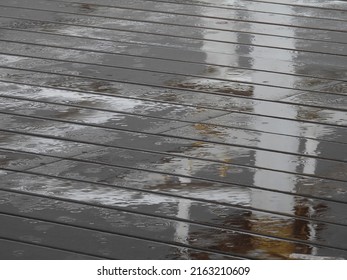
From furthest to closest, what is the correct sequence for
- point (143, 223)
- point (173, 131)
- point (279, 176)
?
point (173, 131)
point (279, 176)
point (143, 223)

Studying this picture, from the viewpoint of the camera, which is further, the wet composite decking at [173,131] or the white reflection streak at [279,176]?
the white reflection streak at [279,176]

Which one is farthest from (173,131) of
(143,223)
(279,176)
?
(143,223)

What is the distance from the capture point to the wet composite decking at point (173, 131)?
2.80m

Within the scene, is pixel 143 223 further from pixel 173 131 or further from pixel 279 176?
pixel 173 131

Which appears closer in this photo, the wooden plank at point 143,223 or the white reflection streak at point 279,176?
the wooden plank at point 143,223

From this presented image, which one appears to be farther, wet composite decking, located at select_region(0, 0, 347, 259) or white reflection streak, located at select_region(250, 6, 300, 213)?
white reflection streak, located at select_region(250, 6, 300, 213)

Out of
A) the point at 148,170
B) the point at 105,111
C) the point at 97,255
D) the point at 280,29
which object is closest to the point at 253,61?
the point at 280,29

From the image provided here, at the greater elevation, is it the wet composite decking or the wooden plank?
the wet composite decking

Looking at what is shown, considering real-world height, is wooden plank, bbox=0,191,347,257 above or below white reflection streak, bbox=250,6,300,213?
below

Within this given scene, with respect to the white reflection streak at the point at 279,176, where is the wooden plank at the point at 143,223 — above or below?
below

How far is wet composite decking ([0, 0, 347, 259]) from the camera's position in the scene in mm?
2803

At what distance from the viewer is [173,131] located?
363 cm

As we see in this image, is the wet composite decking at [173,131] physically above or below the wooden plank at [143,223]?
above
